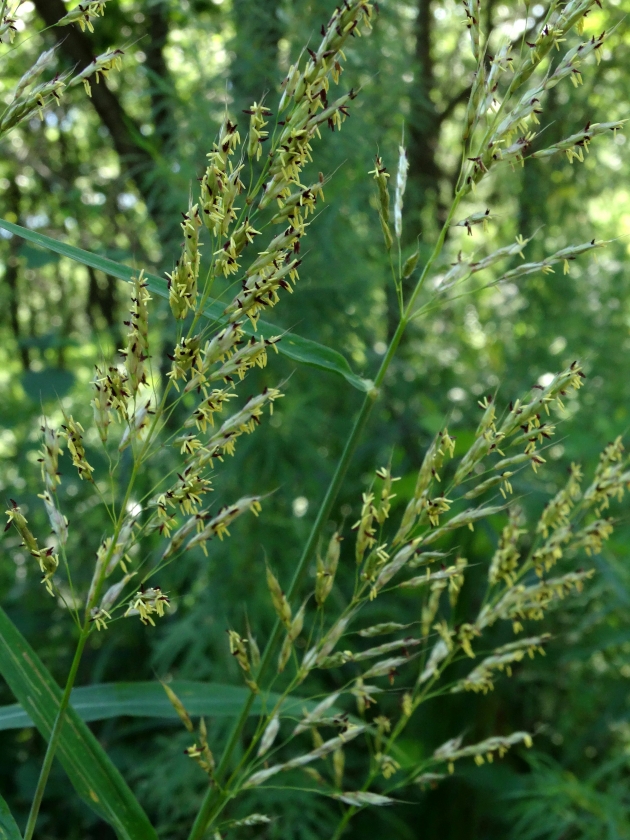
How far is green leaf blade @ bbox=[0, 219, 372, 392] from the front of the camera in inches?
22.9

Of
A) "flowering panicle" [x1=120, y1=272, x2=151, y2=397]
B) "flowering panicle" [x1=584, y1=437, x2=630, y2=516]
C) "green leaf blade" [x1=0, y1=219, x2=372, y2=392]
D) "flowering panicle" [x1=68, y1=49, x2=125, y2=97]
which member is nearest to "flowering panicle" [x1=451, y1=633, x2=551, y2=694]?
"flowering panicle" [x1=584, y1=437, x2=630, y2=516]

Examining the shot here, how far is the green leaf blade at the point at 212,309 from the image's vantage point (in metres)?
0.58

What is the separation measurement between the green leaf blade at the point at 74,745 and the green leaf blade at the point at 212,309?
0.27 m

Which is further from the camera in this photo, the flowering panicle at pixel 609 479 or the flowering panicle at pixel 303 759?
the flowering panicle at pixel 609 479

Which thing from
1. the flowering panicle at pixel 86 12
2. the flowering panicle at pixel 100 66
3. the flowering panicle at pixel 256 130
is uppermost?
the flowering panicle at pixel 86 12

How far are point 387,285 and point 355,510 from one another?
0.63 m

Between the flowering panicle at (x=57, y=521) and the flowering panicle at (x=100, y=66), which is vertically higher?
the flowering panicle at (x=100, y=66)

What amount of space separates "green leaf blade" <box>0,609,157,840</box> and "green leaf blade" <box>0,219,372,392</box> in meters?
0.27

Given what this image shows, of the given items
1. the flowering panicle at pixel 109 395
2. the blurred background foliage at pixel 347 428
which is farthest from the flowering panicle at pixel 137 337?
the blurred background foliage at pixel 347 428

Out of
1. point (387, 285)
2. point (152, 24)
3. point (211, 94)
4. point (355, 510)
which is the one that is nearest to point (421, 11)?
point (152, 24)

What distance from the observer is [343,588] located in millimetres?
2113

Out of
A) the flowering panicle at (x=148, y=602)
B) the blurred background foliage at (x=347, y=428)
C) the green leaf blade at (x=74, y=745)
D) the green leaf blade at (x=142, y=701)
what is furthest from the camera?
the blurred background foliage at (x=347, y=428)

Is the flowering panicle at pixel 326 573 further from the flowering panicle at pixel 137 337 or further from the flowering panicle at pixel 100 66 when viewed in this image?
the flowering panicle at pixel 100 66

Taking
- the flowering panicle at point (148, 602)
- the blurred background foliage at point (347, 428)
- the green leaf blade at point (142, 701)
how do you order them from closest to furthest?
the flowering panicle at point (148, 602) → the green leaf blade at point (142, 701) → the blurred background foliage at point (347, 428)
